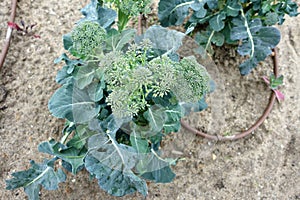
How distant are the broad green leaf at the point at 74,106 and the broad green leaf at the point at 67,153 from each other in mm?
156

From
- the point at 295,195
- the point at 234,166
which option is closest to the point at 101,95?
the point at 234,166

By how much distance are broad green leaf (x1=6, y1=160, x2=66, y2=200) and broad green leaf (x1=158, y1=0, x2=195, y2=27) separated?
1026 mm

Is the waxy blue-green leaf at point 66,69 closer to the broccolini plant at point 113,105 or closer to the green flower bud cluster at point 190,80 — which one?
the broccolini plant at point 113,105

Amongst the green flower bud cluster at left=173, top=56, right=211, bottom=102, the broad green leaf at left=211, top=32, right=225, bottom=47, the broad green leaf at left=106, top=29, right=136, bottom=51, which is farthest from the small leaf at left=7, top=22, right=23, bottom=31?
the green flower bud cluster at left=173, top=56, right=211, bottom=102

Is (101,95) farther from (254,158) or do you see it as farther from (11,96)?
(254,158)

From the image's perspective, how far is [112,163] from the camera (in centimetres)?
153

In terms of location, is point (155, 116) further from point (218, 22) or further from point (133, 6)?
point (218, 22)

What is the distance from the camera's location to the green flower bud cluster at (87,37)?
1.33m

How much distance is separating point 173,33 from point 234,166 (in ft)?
3.38

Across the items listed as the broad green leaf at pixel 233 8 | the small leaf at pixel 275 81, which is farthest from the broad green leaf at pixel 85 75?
the small leaf at pixel 275 81

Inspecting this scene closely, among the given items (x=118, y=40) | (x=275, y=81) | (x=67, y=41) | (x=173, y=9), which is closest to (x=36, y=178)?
(x=67, y=41)

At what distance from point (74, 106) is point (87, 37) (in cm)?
33

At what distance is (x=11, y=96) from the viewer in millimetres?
2117

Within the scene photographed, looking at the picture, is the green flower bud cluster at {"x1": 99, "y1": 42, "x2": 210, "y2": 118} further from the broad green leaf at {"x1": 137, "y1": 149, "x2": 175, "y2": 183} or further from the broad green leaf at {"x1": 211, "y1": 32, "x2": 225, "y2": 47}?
the broad green leaf at {"x1": 211, "y1": 32, "x2": 225, "y2": 47}
